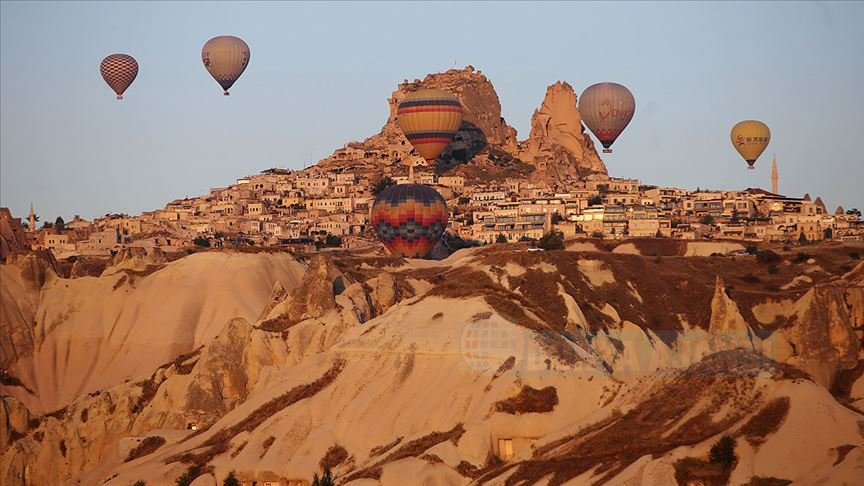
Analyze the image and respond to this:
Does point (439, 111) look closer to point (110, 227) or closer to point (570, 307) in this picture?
point (110, 227)

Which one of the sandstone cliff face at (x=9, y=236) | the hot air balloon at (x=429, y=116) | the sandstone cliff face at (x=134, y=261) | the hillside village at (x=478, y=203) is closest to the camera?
the sandstone cliff face at (x=134, y=261)

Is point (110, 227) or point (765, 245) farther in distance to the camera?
point (110, 227)

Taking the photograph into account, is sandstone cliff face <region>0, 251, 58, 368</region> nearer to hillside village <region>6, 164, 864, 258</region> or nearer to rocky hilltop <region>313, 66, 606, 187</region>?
hillside village <region>6, 164, 864, 258</region>

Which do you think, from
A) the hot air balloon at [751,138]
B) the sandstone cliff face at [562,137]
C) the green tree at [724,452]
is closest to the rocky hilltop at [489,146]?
the sandstone cliff face at [562,137]

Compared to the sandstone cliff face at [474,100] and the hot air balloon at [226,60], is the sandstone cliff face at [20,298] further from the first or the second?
the sandstone cliff face at [474,100]

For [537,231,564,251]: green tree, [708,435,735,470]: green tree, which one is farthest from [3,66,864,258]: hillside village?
[708,435,735,470]: green tree

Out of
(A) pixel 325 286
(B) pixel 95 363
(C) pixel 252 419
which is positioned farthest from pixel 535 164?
(C) pixel 252 419

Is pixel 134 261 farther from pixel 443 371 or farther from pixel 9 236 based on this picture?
pixel 443 371
